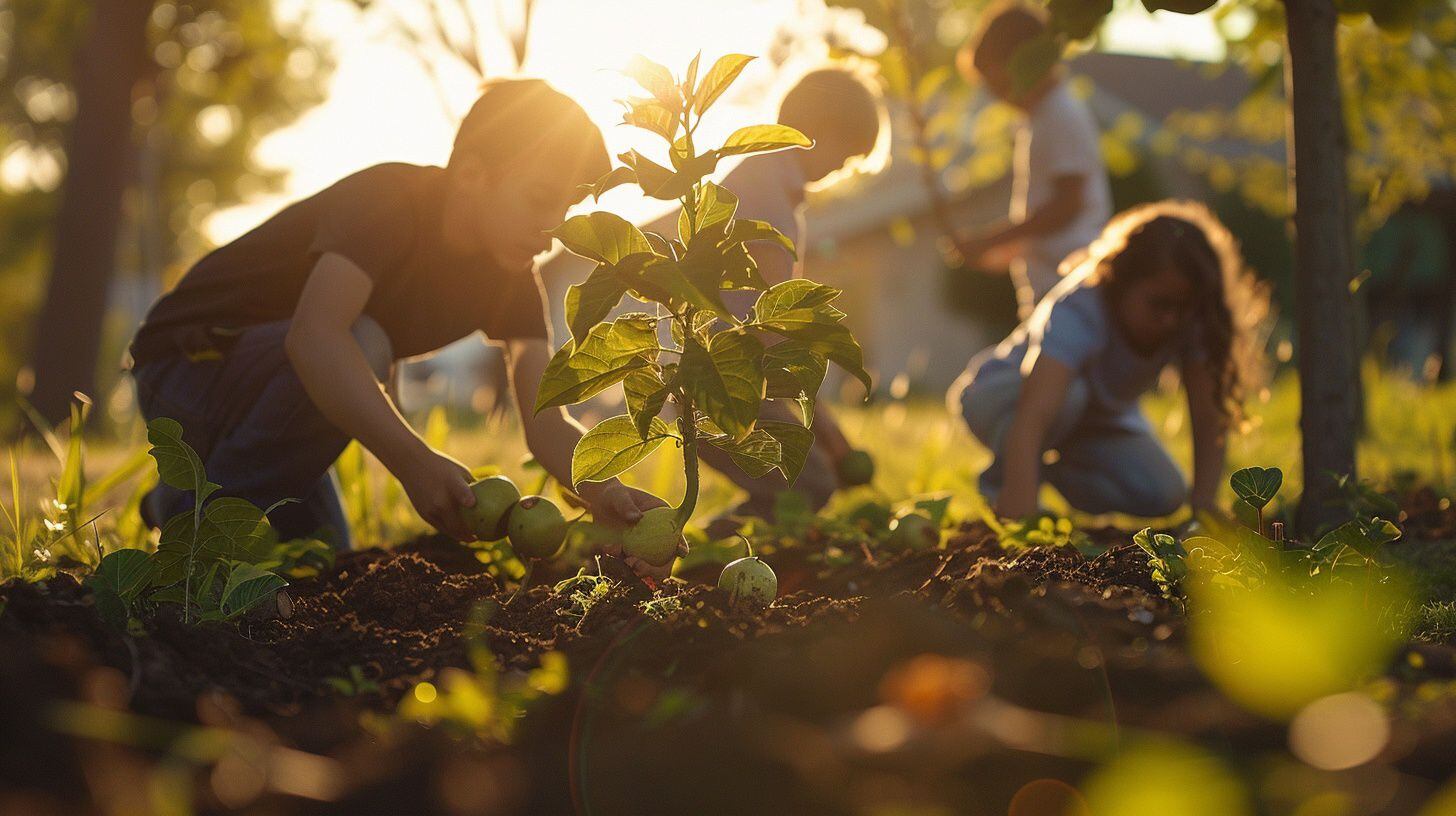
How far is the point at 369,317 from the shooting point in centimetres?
294

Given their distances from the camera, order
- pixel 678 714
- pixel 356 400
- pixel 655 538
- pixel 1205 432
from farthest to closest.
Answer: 1. pixel 1205 432
2. pixel 356 400
3. pixel 655 538
4. pixel 678 714

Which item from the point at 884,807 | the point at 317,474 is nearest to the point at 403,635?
the point at 884,807

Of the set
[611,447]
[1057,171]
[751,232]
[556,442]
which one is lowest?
[556,442]

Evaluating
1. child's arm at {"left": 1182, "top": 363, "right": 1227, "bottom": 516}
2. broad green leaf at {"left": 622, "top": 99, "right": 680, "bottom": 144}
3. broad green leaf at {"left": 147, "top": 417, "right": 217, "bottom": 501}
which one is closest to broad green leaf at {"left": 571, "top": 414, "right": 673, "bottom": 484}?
broad green leaf at {"left": 622, "top": 99, "right": 680, "bottom": 144}

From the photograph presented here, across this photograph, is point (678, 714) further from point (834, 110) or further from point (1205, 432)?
point (1205, 432)

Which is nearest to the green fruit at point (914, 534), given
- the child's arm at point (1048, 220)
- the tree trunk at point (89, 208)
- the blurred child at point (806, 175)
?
the blurred child at point (806, 175)

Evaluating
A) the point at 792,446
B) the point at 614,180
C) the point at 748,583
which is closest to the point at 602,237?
the point at 614,180

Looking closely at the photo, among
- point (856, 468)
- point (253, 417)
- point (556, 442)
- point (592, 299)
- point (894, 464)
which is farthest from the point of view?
point (894, 464)

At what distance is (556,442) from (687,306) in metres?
1.11

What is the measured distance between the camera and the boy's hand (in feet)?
7.25

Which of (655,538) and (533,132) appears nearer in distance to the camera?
(655,538)

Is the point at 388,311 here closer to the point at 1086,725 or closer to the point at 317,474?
the point at 317,474

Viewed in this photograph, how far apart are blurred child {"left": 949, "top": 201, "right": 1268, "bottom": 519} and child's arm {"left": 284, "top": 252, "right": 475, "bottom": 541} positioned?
5.73ft

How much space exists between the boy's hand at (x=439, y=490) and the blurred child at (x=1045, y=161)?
301cm
